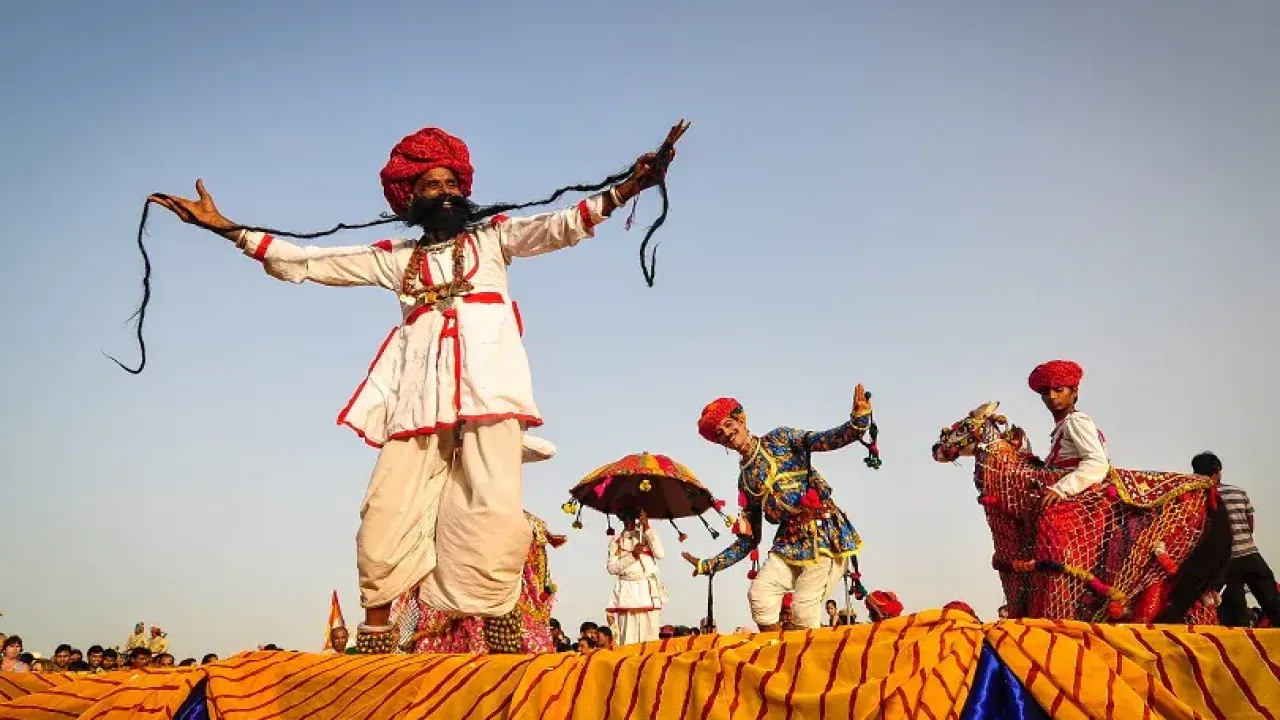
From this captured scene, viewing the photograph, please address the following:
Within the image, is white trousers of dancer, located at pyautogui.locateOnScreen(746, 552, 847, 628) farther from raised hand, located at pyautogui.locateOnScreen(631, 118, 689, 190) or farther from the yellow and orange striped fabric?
the yellow and orange striped fabric

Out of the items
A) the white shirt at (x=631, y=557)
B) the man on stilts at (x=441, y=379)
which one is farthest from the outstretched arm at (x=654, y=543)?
the man on stilts at (x=441, y=379)

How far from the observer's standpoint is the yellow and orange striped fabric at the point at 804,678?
2.09 metres

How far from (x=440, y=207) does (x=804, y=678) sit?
9.99ft

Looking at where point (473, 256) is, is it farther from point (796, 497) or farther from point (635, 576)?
point (635, 576)

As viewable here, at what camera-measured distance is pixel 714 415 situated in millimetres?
6566

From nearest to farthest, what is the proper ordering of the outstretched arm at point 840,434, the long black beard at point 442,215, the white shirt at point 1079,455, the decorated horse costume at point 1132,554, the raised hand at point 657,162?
the raised hand at point 657,162 → the long black beard at point 442,215 → the decorated horse costume at point 1132,554 → the white shirt at point 1079,455 → the outstretched arm at point 840,434

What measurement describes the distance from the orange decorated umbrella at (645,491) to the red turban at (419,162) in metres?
7.73

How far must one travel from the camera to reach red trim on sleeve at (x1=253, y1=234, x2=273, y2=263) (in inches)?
179

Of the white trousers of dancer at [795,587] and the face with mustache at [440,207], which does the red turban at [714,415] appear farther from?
the face with mustache at [440,207]

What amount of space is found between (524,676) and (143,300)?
9.47 ft

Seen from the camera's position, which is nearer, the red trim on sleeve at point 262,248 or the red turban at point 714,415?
the red trim on sleeve at point 262,248

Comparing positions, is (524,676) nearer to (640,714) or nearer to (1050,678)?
(640,714)

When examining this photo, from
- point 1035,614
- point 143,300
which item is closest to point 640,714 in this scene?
point 143,300

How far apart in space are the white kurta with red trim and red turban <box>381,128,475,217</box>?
237mm
